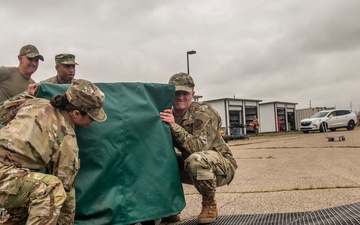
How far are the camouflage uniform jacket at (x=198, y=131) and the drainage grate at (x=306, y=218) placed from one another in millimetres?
516

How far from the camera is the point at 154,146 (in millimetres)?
2848

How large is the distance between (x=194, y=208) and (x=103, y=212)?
1577 mm

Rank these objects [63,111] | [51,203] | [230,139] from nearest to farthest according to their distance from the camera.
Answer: [51,203]
[63,111]
[230,139]

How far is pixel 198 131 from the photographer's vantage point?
320 centimetres

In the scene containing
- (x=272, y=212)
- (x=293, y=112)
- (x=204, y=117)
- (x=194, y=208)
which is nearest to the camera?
(x=204, y=117)

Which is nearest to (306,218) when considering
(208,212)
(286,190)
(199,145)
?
(208,212)

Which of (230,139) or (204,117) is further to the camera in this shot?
(230,139)

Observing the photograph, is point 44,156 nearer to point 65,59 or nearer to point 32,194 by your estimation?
point 32,194

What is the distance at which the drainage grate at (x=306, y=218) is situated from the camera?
7.58ft

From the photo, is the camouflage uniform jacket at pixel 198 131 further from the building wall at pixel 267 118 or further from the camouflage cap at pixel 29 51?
the building wall at pixel 267 118

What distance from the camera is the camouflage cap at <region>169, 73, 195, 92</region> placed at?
10.9 ft

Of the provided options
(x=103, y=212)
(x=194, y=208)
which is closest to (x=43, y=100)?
(x=103, y=212)

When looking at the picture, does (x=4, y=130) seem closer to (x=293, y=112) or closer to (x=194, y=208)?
(x=194, y=208)

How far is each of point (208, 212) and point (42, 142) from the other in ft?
5.19
